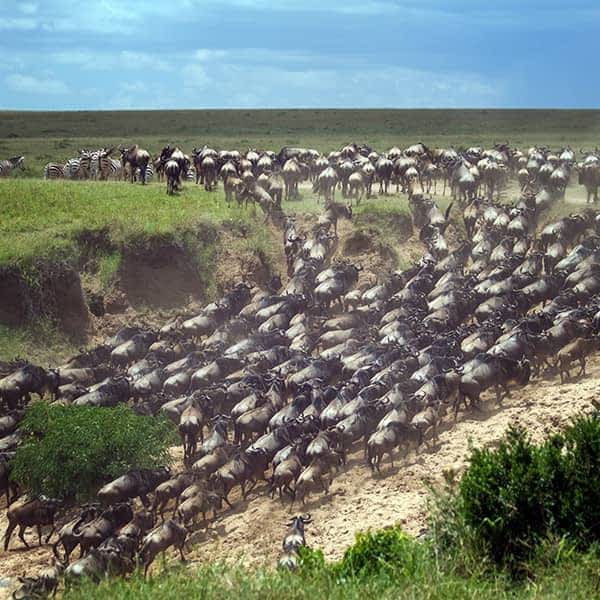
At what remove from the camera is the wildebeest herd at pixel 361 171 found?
32.1 metres

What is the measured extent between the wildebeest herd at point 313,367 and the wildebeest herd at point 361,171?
10.8ft

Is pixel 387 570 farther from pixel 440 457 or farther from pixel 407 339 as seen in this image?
pixel 407 339

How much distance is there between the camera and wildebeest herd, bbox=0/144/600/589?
53.4 feet

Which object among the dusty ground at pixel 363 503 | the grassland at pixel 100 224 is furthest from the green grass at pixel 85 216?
the dusty ground at pixel 363 503

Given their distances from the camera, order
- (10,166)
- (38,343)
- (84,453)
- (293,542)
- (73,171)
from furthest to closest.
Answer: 1. (10,166)
2. (73,171)
3. (38,343)
4. (84,453)
5. (293,542)

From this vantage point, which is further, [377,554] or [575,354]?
[575,354]

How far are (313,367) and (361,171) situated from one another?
46.7 feet

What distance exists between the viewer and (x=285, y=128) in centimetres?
7912

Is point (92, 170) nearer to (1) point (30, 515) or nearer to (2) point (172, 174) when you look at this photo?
(2) point (172, 174)

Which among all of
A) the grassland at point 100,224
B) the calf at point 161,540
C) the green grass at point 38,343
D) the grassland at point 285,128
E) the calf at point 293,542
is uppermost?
the grassland at point 285,128

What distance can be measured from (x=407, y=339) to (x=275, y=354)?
3.02 metres

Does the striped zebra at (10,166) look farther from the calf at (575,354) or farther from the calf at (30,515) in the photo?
the calf at (575,354)

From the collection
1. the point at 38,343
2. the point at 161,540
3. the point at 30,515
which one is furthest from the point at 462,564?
the point at 38,343

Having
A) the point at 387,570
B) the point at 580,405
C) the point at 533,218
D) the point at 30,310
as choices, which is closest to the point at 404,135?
the point at 533,218
